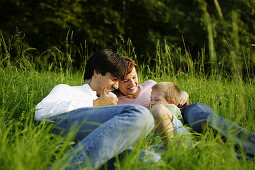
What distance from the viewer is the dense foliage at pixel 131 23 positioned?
7.17 meters

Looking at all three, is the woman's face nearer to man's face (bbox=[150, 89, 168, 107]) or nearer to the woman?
the woman

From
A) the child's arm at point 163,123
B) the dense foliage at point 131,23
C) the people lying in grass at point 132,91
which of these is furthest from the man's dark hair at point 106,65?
the dense foliage at point 131,23

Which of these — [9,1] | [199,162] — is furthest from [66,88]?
[9,1]

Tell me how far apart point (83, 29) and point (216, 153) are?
20.7 feet

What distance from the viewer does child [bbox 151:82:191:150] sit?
199 centimetres

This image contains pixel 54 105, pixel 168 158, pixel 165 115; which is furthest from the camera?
pixel 165 115

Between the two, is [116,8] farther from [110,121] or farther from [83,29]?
[110,121]

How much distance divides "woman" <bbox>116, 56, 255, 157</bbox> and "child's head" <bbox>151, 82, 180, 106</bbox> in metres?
0.15

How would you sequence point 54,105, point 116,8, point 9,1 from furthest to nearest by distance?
point 116,8 < point 9,1 < point 54,105

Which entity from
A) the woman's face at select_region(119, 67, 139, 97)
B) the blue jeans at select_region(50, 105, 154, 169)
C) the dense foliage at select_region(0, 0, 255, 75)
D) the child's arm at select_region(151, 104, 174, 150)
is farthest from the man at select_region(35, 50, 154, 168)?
the dense foliage at select_region(0, 0, 255, 75)

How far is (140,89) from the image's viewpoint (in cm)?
310

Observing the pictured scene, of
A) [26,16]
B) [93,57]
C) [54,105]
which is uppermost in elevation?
[26,16]

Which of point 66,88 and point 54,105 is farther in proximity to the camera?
point 66,88

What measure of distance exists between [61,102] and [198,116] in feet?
3.57
